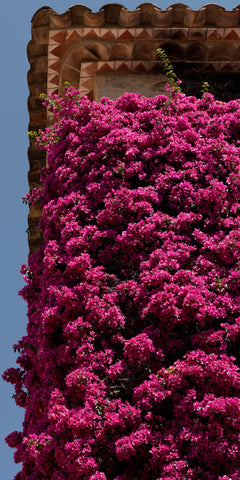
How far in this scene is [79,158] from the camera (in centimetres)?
709

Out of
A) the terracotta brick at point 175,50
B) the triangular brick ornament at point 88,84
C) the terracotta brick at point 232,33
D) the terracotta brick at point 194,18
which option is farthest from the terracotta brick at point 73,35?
the terracotta brick at point 232,33

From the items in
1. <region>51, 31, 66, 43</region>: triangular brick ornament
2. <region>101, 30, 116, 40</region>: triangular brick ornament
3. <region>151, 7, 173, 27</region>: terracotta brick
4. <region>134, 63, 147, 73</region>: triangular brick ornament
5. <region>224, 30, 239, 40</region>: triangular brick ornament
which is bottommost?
<region>134, 63, 147, 73</region>: triangular brick ornament

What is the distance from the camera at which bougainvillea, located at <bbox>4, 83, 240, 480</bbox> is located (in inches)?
208

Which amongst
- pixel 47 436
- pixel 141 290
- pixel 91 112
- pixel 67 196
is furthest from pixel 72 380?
pixel 91 112

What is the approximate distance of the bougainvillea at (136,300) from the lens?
527 centimetres

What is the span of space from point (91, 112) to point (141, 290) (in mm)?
2265

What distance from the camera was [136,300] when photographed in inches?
233

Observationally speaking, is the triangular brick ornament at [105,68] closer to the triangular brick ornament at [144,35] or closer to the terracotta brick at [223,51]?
the triangular brick ornament at [144,35]

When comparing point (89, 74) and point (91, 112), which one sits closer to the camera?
point (91, 112)

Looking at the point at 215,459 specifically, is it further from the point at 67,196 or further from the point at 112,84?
the point at 112,84

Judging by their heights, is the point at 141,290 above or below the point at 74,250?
below

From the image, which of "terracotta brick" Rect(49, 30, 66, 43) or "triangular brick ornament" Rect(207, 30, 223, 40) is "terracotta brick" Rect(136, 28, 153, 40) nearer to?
"triangular brick ornament" Rect(207, 30, 223, 40)

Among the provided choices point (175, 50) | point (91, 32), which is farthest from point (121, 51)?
point (175, 50)

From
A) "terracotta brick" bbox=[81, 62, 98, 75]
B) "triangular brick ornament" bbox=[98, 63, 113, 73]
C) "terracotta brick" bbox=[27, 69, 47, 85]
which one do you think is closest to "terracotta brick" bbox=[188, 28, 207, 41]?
"triangular brick ornament" bbox=[98, 63, 113, 73]
